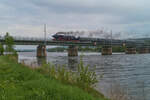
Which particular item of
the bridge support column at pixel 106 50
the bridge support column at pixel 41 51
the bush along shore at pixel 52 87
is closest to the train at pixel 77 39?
the bridge support column at pixel 106 50

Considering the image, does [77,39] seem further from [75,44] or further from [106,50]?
[106,50]

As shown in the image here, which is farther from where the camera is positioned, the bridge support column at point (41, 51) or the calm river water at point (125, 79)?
the bridge support column at point (41, 51)

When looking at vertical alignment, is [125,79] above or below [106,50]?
above

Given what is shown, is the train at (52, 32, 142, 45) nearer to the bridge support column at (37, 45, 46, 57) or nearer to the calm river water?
the bridge support column at (37, 45, 46, 57)

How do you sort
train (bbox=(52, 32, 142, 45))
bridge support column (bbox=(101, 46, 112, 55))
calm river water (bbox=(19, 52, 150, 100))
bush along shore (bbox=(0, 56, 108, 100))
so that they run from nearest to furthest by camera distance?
bush along shore (bbox=(0, 56, 108, 100)), calm river water (bbox=(19, 52, 150, 100)), train (bbox=(52, 32, 142, 45)), bridge support column (bbox=(101, 46, 112, 55))

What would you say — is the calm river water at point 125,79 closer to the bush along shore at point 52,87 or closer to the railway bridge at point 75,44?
the bush along shore at point 52,87

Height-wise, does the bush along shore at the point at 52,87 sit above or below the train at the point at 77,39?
below

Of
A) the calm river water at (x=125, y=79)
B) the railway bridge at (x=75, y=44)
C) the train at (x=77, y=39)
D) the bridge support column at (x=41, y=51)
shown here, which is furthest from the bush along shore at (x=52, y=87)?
the train at (x=77, y=39)

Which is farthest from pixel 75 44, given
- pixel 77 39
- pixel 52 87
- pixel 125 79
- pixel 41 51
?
pixel 52 87

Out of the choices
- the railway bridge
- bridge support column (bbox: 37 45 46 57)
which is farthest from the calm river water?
bridge support column (bbox: 37 45 46 57)

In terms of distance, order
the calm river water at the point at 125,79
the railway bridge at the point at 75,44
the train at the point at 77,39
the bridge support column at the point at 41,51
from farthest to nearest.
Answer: the train at the point at 77,39, the bridge support column at the point at 41,51, the railway bridge at the point at 75,44, the calm river water at the point at 125,79

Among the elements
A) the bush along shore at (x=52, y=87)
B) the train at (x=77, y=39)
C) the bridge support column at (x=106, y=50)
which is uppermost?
the train at (x=77, y=39)

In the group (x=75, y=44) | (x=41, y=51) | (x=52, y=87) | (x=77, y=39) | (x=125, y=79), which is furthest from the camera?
(x=77, y=39)

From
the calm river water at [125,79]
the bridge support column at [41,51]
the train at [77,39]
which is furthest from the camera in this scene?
the train at [77,39]
